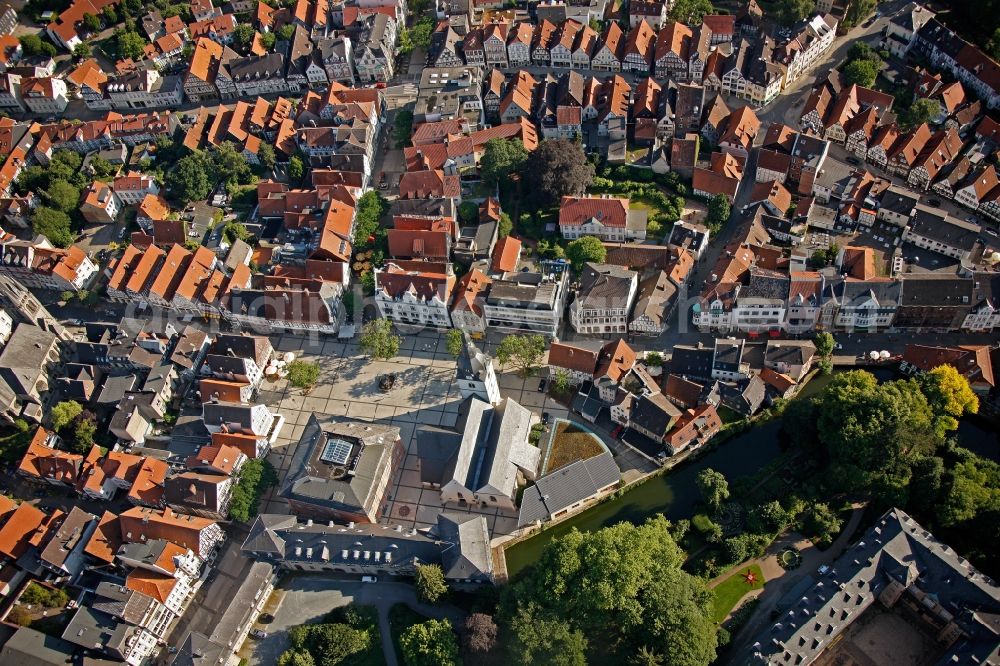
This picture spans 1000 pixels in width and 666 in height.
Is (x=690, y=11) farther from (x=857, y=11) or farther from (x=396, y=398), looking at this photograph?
(x=396, y=398)

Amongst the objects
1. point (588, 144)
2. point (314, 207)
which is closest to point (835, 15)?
point (588, 144)

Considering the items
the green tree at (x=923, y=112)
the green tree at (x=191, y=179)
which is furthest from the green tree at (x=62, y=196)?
the green tree at (x=923, y=112)

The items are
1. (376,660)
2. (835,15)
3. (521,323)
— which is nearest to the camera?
(376,660)

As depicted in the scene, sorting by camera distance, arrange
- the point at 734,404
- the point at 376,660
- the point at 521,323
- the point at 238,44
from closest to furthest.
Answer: the point at 376,660, the point at 734,404, the point at 521,323, the point at 238,44

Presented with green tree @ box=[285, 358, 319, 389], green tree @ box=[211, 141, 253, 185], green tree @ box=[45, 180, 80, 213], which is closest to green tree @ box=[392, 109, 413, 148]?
green tree @ box=[211, 141, 253, 185]

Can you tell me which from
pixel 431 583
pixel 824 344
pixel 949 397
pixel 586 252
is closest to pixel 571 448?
pixel 431 583

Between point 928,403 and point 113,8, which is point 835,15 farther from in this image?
point 113,8

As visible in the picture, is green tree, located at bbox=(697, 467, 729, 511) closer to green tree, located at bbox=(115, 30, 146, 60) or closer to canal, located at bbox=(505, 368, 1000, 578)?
canal, located at bbox=(505, 368, 1000, 578)
